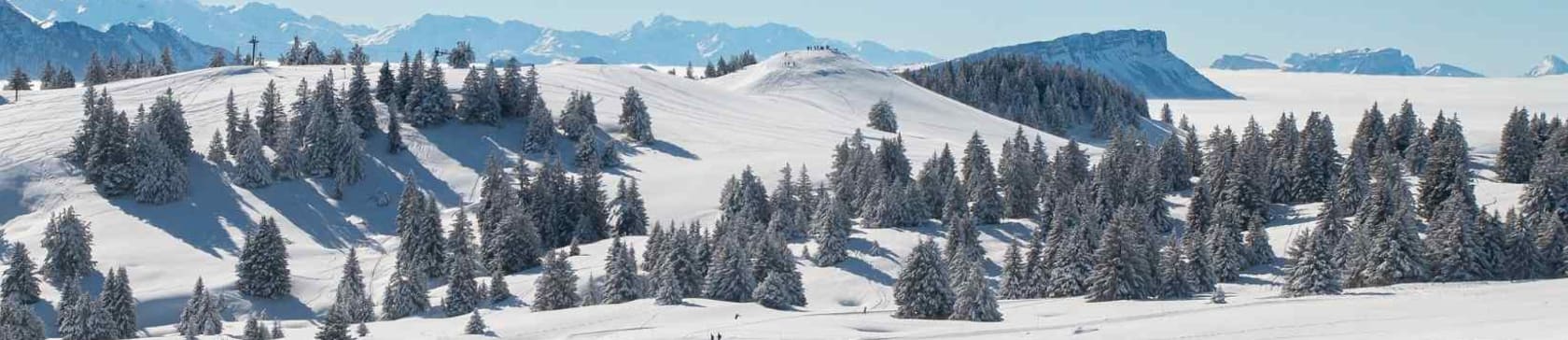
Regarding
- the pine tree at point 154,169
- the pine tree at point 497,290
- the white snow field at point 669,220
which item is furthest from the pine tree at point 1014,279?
the pine tree at point 154,169

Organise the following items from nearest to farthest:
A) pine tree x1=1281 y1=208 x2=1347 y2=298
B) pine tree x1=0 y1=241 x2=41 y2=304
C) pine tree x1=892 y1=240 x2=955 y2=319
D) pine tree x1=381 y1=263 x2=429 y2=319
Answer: pine tree x1=892 y1=240 x2=955 y2=319 < pine tree x1=1281 y1=208 x2=1347 y2=298 < pine tree x1=381 y1=263 x2=429 y2=319 < pine tree x1=0 y1=241 x2=41 y2=304

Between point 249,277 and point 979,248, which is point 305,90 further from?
point 979,248

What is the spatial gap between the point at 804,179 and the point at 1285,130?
3968 centimetres

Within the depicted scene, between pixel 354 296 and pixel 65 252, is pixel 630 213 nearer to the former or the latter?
pixel 354 296

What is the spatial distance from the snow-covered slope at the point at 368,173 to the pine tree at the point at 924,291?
15061 millimetres

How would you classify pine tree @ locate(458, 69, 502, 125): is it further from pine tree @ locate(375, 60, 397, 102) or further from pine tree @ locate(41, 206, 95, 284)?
pine tree @ locate(41, 206, 95, 284)

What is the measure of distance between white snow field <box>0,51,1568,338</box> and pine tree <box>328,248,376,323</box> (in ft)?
8.92

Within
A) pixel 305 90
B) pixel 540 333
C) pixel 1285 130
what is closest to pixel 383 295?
pixel 540 333

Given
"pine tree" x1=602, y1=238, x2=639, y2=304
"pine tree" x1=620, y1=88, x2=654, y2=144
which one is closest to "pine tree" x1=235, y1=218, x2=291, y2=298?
"pine tree" x1=602, y1=238, x2=639, y2=304

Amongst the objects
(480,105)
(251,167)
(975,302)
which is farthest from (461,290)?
(480,105)

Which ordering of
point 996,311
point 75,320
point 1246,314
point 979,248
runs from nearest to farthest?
1. point 1246,314
2. point 996,311
3. point 75,320
4. point 979,248

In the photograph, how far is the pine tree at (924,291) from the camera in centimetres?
6125

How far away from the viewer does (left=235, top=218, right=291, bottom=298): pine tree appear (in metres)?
80.9

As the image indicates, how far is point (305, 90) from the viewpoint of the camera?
115312 mm
